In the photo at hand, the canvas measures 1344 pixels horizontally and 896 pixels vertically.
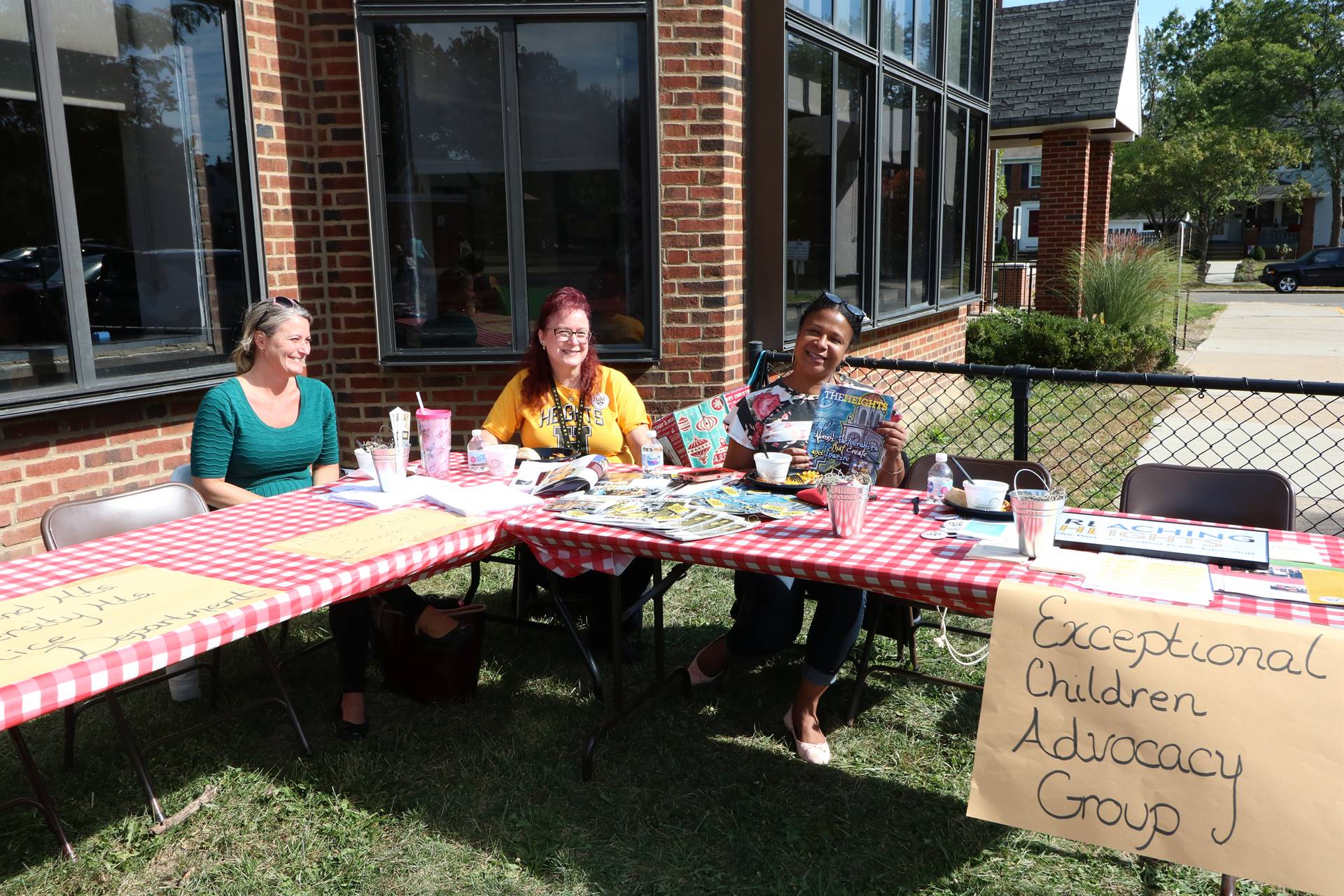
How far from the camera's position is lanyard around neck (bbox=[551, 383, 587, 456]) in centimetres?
405

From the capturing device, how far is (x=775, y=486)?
3252 millimetres

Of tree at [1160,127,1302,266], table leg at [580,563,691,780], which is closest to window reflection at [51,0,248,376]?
table leg at [580,563,691,780]

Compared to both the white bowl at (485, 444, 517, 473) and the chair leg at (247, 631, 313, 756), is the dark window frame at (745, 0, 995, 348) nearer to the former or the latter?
the white bowl at (485, 444, 517, 473)

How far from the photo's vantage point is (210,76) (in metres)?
5.35

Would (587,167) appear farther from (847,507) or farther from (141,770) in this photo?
(141,770)

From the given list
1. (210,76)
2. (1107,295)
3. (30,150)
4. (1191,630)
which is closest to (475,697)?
(1191,630)

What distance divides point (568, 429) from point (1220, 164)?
40.1 metres

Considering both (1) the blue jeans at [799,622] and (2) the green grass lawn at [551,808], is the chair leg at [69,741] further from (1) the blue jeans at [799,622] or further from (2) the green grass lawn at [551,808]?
(1) the blue jeans at [799,622]

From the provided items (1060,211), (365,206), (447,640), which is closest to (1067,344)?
(1060,211)

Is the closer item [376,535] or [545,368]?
[376,535]

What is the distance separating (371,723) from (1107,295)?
11452 mm

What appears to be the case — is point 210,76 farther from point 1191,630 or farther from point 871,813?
point 1191,630

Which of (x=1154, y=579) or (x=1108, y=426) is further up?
(x=1154, y=579)

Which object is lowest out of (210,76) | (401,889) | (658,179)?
(401,889)
